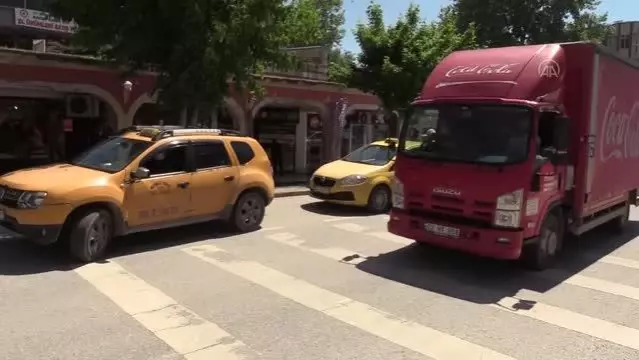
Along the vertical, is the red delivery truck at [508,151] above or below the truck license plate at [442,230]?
above

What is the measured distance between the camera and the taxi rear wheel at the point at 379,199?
13117 mm

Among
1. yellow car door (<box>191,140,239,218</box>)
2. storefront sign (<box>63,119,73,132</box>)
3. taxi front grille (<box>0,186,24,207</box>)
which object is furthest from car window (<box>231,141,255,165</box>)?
storefront sign (<box>63,119,73,132</box>)

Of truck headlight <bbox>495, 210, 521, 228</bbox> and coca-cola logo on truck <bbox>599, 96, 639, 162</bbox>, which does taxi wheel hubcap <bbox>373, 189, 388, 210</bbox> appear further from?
truck headlight <bbox>495, 210, 521, 228</bbox>

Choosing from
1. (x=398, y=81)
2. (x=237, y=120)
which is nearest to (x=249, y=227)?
(x=237, y=120)

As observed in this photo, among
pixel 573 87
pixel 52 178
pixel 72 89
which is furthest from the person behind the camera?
pixel 72 89

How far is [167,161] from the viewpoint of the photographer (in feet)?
29.5

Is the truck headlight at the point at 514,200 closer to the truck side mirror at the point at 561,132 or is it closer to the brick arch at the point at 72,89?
the truck side mirror at the point at 561,132

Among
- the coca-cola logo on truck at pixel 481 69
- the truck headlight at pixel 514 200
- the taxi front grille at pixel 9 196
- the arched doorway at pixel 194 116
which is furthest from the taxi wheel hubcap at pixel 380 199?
the taxi front grille at pixel 9 196

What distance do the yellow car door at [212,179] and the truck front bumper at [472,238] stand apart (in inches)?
119

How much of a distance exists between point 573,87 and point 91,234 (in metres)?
7.04

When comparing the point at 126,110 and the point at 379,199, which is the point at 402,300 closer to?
the point at 379,199

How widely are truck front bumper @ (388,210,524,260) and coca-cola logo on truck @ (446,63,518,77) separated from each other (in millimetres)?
2133

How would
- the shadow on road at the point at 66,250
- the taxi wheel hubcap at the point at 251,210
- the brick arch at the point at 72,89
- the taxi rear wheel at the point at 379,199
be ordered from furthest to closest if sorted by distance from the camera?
the brick arch at the point at 72,89, the taxi rear wheel at the point at 379,199, the taxi wheel hubcap at the point at 251,210, the shadow on road at the point at 66,250

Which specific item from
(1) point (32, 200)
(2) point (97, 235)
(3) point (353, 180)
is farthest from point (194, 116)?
(1) point (32, 200)
